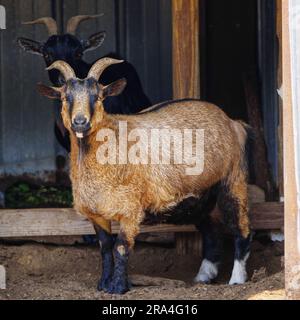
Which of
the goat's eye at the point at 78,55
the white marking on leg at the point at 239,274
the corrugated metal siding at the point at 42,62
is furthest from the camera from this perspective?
the corrugated metal siding at the point at 42,62

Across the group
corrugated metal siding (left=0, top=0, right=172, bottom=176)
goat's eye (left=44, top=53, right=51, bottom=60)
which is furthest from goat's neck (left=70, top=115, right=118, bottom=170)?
corrugated metal siding (left=0, top=0, right=172, bottom=176)

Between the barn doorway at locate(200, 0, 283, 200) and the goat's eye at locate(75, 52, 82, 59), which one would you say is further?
the barn doorway at locate(200, 0, 283, 200)

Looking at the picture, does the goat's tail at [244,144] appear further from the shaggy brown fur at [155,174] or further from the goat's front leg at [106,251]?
the goat's front leg at [106,251]

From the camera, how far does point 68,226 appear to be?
31.8 ft

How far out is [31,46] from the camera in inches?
436

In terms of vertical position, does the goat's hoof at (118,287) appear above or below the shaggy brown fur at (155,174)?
below

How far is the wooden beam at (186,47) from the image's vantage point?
9.65m

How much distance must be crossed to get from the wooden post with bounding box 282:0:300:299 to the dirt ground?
1053 millimetres

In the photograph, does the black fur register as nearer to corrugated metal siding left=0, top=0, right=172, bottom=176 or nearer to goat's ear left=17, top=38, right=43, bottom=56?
goat's ear left=17, top=38, right=43, bottom=56

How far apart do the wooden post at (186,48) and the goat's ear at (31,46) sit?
75.7 inches

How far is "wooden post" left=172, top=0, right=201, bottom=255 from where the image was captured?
965cm

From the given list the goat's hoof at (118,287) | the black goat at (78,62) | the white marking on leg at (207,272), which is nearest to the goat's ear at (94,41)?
the black goat at (78,62)

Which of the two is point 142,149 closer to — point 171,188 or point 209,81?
point 171,188
